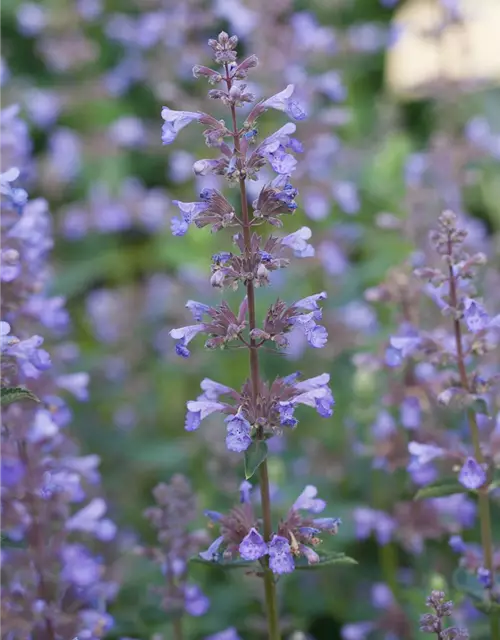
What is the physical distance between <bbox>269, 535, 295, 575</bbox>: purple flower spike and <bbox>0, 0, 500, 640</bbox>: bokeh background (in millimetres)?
988

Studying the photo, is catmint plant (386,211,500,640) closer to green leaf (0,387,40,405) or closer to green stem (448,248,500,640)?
green stem (448,248,500,640)

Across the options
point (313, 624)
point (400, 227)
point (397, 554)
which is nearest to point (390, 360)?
point (400, 227)

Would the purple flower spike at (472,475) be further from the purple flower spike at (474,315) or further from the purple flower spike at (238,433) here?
the purple flower spike at (238,433)

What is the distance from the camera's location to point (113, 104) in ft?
26.8

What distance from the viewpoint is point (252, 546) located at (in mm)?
2646

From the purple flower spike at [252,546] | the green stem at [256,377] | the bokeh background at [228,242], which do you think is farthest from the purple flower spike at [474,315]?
the bokeh background at [228,242]

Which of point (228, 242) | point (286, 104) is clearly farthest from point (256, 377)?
point (228, 242)

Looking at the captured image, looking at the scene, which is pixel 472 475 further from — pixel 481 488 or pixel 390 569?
pixel 390 569

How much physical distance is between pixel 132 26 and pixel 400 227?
3824mm

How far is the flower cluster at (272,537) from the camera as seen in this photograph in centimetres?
266

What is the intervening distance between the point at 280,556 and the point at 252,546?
0.08m

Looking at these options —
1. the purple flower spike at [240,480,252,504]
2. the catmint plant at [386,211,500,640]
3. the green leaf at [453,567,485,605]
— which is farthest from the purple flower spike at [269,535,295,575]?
the green leaf at [453,567,485,605]

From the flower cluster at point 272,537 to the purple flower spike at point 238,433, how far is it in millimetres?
243

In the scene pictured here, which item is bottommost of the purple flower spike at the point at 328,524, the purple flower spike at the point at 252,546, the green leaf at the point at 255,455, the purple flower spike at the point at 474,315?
the purple flower spike at the point at 252,546
